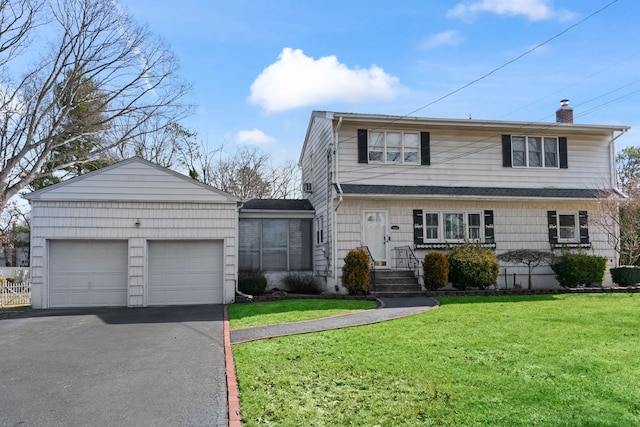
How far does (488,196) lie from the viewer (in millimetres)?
15906

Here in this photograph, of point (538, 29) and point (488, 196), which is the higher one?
point (538, 29)

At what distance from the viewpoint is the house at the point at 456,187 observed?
15.7 meters

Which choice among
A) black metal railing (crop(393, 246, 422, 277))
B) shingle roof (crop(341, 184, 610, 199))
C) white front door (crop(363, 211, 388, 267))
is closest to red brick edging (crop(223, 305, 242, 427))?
white front door (crop(363, 211, 388, 267))

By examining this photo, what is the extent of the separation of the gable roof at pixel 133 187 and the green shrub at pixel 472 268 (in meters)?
7.07

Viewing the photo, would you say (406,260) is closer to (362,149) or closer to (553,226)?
(362,149)

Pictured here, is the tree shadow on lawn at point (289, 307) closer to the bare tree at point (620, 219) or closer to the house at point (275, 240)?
the house at point (275, 240)

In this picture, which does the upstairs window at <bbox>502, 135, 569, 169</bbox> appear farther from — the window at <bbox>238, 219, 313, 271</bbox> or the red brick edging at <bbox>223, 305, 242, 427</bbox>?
the red brick edging at <bbox>223, 305, 242, 427</bbox>

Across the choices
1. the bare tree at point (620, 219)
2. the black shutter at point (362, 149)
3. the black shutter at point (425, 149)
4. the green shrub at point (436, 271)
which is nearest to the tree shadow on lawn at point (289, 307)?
the green shrub at point (436, 271)

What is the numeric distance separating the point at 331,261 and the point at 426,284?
304 cm

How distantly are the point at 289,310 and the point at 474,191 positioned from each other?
8.13 meters

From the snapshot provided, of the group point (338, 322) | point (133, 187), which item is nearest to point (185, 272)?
point (133, 187)

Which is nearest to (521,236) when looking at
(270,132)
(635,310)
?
(635,310)

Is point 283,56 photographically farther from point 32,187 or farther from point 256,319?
point 32,187

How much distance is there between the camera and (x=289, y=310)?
11609mm
